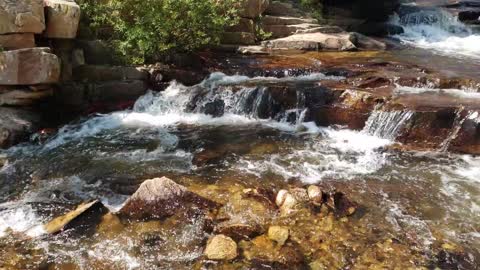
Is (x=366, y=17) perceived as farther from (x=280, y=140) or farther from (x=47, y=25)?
(x=47, y=25)

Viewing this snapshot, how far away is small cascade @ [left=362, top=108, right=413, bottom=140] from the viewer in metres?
8.48

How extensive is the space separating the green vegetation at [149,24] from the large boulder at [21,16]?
2.23 meters

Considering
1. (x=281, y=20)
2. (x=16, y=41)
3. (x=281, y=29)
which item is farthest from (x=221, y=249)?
(x=281, y=20)

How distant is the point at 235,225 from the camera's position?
18.1 ft

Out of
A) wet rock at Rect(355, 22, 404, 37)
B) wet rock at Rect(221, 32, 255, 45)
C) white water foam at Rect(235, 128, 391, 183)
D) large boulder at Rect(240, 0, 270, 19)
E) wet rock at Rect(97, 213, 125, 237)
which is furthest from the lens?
wet rock at Rect(355, 22, 404, 37)

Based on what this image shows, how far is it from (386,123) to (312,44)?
6.09 meters

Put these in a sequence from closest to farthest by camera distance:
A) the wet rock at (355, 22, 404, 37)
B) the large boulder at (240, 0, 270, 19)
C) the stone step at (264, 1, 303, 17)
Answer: the large boulder at (240, 0, 270, 19) → the stone step at (264, 1, 303, 17) → the wet rock at (355, 22, 404, 37)

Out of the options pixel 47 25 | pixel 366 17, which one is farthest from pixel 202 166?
pixel 366 17

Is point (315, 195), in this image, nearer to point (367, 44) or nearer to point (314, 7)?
point (367, 44)

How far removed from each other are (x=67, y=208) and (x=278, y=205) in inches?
115

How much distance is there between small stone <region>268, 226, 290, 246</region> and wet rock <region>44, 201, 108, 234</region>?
224 cm

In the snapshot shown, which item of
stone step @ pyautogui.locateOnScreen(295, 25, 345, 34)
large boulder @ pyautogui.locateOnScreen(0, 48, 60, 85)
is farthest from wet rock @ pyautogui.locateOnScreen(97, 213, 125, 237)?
stone step @ pyautogui.locateOnScreen(295, 25, 345, 34)

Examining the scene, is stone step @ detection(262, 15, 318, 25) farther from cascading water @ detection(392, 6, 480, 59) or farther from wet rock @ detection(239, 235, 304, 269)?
wet rock @ detection(239, 235, 304, 269)

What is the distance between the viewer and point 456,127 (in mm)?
8117
